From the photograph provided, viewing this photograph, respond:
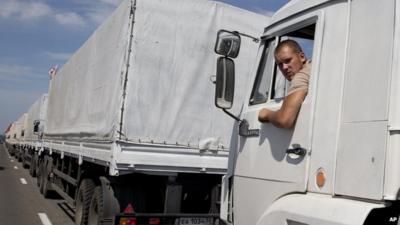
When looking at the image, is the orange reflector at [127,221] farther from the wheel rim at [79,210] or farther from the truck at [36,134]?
the truck at [36,134]

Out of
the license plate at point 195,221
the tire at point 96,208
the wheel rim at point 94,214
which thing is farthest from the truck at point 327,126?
the wheel rim at point 94,214

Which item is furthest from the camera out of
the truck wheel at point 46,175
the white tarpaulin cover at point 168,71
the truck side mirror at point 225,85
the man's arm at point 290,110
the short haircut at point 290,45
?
the truck wheel at point 46,175

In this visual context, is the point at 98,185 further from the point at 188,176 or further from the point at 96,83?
the point at 96,83

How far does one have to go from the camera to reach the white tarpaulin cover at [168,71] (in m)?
6.23

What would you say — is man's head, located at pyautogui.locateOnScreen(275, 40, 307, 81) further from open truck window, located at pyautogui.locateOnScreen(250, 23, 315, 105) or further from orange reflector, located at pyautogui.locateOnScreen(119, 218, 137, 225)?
orange reflector, located at pyautogui.locateOnScreen(119, 218, 137, 225)

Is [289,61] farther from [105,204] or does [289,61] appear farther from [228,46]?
[105,204]

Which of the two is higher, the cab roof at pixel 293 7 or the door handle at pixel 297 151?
the cab roof at pixel 293 7

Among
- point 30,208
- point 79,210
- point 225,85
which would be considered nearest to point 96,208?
point 79,210

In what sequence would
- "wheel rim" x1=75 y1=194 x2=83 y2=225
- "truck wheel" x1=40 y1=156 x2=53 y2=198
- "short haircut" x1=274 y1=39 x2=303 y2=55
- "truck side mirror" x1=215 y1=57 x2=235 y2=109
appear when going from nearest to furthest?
"short haircut" x1=274 y1=39 x2=303 y2=55 < "truck side mirror" x1=215 y1=57 x2=235 y2=109 < "wheel rim" x1=75 y1=194 x2=83 y2=225 < "truck wheel" x1=40 y1=156 x2=53 y2=198

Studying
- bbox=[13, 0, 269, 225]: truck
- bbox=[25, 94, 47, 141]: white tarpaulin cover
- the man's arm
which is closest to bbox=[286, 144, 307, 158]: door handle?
the man's arm

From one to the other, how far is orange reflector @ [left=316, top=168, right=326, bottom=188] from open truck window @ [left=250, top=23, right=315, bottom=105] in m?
0.75

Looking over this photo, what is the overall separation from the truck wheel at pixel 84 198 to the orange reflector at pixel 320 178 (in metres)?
4.72

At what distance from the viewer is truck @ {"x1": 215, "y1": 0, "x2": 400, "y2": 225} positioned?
8.91 ft

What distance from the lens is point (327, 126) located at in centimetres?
310
